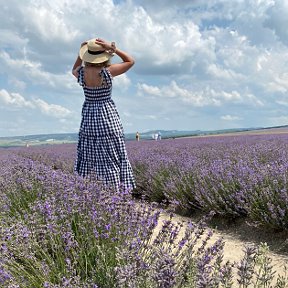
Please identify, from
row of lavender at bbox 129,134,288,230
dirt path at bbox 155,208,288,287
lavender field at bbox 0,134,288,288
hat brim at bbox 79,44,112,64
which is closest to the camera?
lavender field at bbox 0,134,288,288

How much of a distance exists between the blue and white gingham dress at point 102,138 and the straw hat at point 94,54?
0.62 feet

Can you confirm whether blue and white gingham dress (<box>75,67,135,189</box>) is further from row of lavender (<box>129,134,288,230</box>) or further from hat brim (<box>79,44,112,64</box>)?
row of lavender (<box>129,134,288,230</box>)

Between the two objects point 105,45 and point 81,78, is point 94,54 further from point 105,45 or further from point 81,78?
point 81,78

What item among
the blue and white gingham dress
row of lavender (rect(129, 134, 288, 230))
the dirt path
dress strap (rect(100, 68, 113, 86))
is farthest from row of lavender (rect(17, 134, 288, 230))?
dress strap (rect(100, 68, 113, 86))

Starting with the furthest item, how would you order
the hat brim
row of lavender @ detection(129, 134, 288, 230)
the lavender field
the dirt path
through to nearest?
row of lavender @ detection(129, 134, 288, 230) → the hat brim → the dirt path → the lavender field

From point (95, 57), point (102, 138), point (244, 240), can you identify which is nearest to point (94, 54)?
point (95, 57)

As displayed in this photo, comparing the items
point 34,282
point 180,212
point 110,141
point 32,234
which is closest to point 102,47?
point 110,141

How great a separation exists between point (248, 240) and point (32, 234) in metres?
2.05

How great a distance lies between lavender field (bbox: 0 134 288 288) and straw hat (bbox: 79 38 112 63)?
0.95 meters

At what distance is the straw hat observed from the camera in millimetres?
3207

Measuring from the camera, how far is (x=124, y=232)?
1.97 metres

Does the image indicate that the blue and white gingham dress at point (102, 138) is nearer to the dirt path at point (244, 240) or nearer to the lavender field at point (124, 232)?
the lavender field at point (124, 232)

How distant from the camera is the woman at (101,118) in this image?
3.26m

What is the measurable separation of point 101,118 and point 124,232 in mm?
1640
